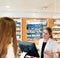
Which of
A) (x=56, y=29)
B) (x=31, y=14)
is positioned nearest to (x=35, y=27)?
(x=31, y=14)

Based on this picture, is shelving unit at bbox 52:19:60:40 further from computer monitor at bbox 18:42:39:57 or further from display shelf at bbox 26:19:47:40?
computer monitor at bbox 18:42:39:57

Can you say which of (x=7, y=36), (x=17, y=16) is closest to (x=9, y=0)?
(x=17, y=16)

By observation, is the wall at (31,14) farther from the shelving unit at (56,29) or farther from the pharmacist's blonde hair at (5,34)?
the pharmacist's blonde hair at (5,34)

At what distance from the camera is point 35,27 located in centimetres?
680

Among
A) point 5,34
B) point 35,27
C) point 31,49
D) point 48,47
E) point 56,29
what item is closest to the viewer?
point 5,34

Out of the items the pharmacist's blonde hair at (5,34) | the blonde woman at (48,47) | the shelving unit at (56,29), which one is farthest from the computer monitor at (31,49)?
the shelving unit at (56,29)

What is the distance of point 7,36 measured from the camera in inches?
48.2

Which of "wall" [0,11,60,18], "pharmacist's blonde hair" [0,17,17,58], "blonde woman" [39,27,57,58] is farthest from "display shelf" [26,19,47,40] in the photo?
"pharmacist's blonde hair" [0,17,17,58]

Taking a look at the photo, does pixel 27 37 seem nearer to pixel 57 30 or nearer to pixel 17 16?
pixel 17 16

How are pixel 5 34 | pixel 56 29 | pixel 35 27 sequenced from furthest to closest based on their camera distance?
pixel 56 29 < pixel 35 27 < pixel 5 34

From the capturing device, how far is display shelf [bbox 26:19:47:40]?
6758mm

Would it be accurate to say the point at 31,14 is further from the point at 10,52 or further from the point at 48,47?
the point at 10,52

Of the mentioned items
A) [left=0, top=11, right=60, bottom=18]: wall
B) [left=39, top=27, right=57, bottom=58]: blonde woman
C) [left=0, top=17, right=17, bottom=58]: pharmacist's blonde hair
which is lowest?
[left=39, top=27, right=57, bottom=58]: blonde woman

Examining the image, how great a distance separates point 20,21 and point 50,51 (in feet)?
13.4
